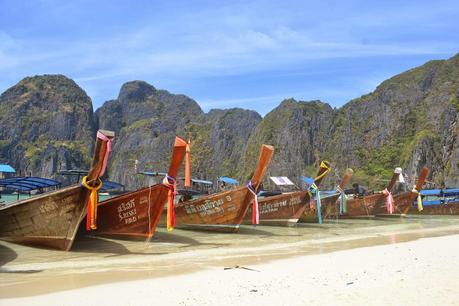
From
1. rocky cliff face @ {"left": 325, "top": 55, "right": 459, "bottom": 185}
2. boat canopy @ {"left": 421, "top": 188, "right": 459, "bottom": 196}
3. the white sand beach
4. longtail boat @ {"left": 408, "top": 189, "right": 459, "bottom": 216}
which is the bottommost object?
longtail boat @ {"left": 408, "top": 189, "right": 459, "bottom": 216}

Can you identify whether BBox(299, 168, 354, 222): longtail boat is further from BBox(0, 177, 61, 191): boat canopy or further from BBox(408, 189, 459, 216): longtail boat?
BBox(0, 177, 61, 191): boat canopy

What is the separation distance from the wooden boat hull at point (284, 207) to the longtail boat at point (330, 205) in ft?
4.42

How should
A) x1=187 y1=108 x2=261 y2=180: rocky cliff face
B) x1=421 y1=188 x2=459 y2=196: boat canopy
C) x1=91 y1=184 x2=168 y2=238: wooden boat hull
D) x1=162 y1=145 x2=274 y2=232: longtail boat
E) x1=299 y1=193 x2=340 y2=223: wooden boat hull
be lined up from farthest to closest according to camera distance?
1. x1=187 y1=108 x2=261 y2=180: rocky cliff face
2. x1=421 y1=188 x2=459 y2=196: boat canopy
3. x1=299 y1=193 x2=340 y2=223: wooden boat hull
4. x1=162 y1=145 x2=274 y2=232: longtail boat
5. x1=91 y1=184 x2=168 y2=238: wooden boat hull

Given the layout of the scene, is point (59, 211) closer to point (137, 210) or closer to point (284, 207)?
point (137, 210)

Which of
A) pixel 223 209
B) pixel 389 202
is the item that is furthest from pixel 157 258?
pixel 389 202

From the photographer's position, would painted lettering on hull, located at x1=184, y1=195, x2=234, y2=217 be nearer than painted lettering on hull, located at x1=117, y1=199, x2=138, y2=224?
No

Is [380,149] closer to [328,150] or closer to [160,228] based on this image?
[328,150]

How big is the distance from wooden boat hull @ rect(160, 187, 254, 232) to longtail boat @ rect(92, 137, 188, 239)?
4131 millimetres

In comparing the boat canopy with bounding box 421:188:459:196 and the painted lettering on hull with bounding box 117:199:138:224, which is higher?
the painted lettering on hull with bounding box 117:199:138:224

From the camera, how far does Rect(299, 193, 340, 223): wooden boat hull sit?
22.4 metres

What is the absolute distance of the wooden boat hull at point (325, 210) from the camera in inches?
883

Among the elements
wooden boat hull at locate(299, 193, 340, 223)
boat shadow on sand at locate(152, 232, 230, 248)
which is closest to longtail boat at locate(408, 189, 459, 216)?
wooden boat hull at locate(299, 193, 340, 223)

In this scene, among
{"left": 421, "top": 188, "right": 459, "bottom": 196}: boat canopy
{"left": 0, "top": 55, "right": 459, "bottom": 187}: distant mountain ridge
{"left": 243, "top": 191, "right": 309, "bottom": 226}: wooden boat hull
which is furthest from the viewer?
{"left": 0, "top": 55, "right": 459, "bottom": 187}: distant mountain ridge

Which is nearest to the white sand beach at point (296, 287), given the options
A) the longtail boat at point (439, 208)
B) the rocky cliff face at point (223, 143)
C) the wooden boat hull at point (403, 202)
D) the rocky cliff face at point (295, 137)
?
the wooden boat hull at point (403, 202)
